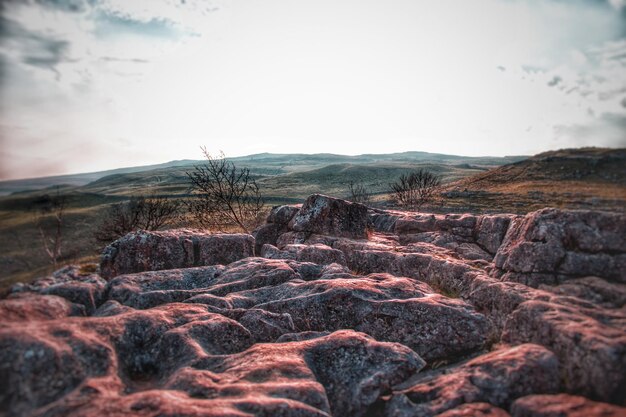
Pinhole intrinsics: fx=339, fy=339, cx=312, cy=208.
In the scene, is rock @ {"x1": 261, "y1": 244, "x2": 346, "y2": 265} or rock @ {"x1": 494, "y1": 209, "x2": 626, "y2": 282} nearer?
rock @ {"x1": 494, "y1": 209, "x2": 626, "y2": 282}

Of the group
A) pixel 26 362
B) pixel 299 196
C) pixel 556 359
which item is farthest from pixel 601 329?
pixel 299 196

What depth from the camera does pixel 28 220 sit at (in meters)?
11.5

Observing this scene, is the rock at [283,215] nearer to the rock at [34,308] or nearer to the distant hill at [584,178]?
the distant hill at [584,178]

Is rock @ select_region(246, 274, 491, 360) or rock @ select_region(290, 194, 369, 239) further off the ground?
rock @ select_region(290, 194, 369, 239)

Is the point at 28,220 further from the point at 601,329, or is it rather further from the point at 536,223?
the point at 536,223

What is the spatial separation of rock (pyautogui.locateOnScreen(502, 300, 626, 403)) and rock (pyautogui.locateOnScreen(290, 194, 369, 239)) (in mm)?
13766

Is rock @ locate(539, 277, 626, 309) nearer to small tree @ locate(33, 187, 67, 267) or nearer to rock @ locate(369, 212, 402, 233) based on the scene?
small tree @ locate(33, 187, 67, 267)

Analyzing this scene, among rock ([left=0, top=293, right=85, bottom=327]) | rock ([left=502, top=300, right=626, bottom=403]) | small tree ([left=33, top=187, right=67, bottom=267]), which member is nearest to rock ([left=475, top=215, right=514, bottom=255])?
rock ([left=502, top=300, right=626, bottom=403])

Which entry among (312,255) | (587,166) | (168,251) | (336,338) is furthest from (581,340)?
(168,251)

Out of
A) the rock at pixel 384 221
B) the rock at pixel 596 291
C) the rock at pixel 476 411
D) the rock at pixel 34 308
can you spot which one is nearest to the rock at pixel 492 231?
the rock at pixel 384 221

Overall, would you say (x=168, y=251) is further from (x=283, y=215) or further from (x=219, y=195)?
(x=219, y=195)

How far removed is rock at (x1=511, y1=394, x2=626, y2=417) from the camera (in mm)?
5918

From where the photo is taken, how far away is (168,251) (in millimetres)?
16328

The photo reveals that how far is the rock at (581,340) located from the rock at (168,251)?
511 inches
